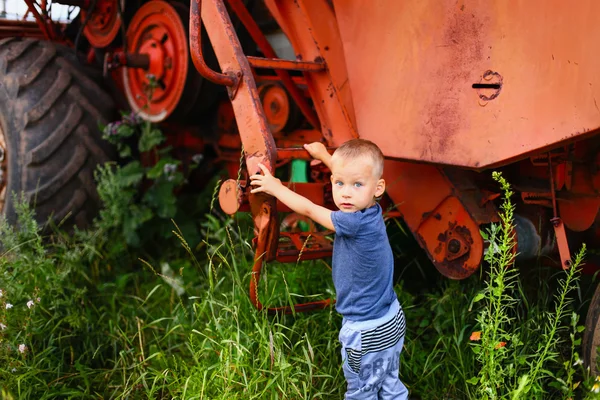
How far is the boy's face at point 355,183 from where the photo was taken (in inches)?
78.9

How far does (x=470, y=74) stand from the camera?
6.79 ft

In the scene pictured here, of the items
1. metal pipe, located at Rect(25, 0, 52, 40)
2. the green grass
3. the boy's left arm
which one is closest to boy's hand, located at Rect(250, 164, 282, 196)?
the boy's left arm

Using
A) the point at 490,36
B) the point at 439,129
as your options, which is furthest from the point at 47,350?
the point at 490,36

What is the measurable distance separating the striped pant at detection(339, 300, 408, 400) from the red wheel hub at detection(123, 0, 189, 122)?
1.80m

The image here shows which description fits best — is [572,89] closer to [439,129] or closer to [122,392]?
[439,129]

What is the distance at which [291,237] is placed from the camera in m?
2.48

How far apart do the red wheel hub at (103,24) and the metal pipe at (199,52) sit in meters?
1.43

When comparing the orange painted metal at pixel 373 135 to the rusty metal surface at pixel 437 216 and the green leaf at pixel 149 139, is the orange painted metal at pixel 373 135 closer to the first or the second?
the rusty metal surface at pixel 437 216

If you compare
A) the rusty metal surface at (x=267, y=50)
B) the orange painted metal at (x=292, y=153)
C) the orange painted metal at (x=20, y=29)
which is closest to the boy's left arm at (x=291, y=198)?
the orange painted metal at (x=292, y=153)

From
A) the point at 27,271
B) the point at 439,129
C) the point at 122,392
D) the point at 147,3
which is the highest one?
the point at 147,3

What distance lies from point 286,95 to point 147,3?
984 millimetres

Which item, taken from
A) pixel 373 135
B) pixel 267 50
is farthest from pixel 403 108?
pixel 267 50

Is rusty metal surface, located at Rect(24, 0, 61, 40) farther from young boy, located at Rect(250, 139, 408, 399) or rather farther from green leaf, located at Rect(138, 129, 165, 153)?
young boy, located at Rect(250, 139, 408, 399)

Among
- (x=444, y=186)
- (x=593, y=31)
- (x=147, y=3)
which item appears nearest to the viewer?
(x=593, y=31)
